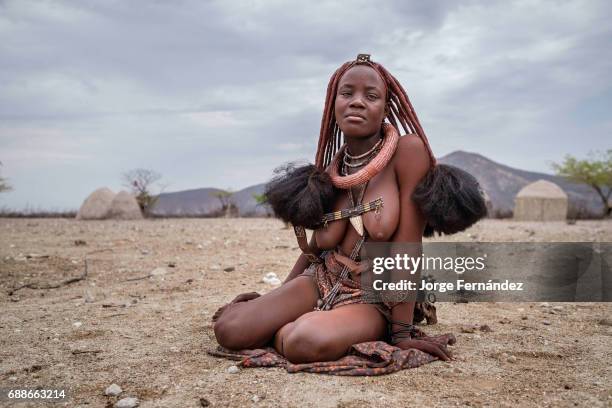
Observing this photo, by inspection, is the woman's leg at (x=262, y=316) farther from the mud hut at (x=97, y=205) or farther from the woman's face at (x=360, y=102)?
the mud hut at (x=97, y=205)

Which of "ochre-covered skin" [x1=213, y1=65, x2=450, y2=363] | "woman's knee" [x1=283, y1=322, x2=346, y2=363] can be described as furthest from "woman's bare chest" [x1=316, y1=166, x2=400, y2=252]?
"woman's knee" [x1=283, y1=322, x2=346, y2=363]

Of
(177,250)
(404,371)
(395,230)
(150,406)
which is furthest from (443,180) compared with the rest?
(177,250)

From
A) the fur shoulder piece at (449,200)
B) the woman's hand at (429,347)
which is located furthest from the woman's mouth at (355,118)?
the woman's hand at (429,347)

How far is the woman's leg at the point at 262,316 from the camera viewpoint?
3291 mm

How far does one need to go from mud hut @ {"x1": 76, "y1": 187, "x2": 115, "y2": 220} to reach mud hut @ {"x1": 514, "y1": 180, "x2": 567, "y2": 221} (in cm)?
1480

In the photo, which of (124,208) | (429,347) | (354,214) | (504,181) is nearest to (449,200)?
(354,214)

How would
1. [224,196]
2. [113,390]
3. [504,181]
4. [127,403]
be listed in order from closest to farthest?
[127,403], [113,390], [224,196], [504,181]

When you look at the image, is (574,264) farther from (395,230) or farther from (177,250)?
(177,250)

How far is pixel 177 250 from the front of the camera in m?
8.57

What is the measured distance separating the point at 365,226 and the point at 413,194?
0.36 meters

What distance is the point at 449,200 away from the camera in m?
3.18

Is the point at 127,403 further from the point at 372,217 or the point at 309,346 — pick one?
the point at 372,217

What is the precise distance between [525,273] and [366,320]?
3890 millimetres

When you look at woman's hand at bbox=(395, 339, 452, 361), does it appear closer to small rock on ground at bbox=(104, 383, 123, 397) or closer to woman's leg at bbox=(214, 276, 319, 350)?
woman's leg at bbox=(214, 276, 319, 350)
